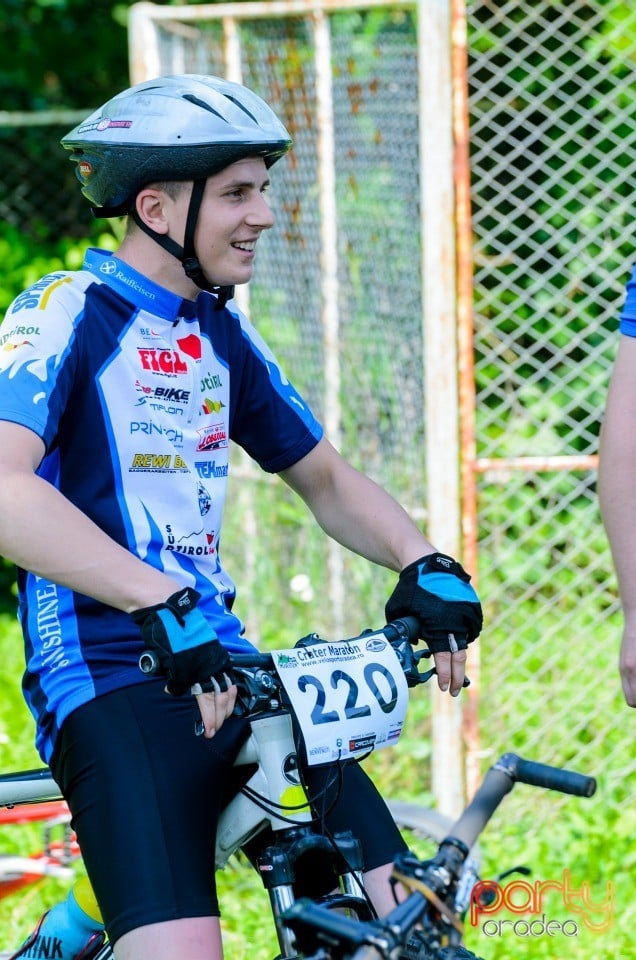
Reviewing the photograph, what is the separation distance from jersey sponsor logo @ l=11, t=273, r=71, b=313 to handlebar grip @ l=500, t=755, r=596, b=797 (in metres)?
1.34

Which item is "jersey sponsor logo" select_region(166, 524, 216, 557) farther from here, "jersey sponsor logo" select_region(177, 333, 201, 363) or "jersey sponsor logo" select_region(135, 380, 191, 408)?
"jersey sponsor logo" select_region(177, 333, 201, 363)

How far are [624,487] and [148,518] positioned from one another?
1.04 metres

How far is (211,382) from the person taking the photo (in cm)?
312

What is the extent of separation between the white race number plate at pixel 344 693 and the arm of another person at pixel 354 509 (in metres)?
0.43

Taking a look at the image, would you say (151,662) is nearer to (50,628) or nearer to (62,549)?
(62,549)

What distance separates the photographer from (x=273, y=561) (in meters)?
6.39

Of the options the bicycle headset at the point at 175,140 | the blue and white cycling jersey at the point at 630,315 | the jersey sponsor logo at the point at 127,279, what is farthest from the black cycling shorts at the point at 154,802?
the blue and white cycling jersey at the point at 630,315

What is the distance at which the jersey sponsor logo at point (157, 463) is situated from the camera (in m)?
2.92

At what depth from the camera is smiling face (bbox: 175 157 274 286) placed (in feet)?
9.82

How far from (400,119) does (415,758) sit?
2.60m

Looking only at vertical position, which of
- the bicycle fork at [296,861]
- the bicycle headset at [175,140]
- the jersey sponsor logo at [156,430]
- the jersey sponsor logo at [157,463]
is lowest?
the bicycle fork at [296,861]

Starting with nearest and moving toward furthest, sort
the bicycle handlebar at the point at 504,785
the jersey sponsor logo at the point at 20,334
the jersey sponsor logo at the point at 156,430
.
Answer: the bicycle handlebar at the point at 504,785 → the jersey sponsor logo at the point at 20,334 → the jersey sponsor logo at the point at 156,430

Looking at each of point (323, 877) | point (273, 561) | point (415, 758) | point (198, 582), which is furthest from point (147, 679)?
point (273, 561)

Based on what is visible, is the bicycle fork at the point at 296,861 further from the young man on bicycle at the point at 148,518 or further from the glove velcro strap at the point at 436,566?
the glove velcro strap at the point at 436,566
